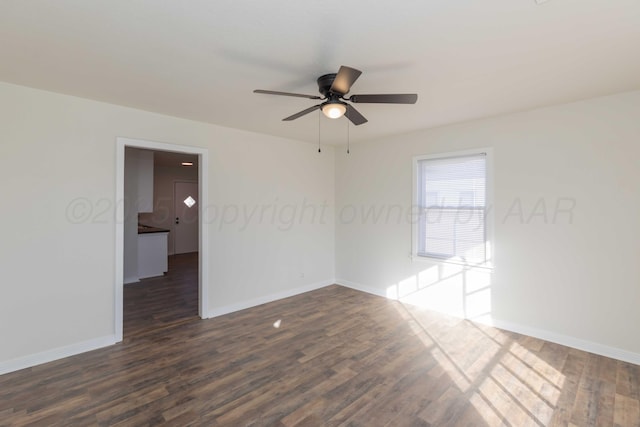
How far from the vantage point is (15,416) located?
216 centimetres

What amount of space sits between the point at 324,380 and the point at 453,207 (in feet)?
9.35

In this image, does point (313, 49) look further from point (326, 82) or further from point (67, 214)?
point (67, 214)

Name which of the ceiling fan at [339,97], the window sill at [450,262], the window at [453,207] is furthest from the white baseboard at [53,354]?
the window at [453,207]

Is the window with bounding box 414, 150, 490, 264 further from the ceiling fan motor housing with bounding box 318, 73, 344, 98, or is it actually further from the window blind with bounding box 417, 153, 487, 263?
the ceiling fan motor housing with bounding box 318, 73, 344, 98

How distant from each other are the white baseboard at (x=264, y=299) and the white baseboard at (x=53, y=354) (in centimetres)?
118

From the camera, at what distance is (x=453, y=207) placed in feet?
13.7

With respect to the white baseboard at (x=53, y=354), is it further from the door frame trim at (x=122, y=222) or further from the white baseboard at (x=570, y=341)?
the white baseboard at (x=570, y=341)

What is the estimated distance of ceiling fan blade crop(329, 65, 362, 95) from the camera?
191 cm

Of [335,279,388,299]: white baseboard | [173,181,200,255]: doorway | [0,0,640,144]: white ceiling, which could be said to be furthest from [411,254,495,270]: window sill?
[173,181,200,255]: doorway

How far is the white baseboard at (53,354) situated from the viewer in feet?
8.98

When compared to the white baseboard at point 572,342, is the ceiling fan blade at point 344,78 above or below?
above

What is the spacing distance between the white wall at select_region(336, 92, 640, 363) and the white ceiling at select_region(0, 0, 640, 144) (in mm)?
393

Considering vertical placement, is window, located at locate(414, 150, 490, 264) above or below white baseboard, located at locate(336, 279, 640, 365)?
above

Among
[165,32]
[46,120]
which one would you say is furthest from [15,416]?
[165,32]
